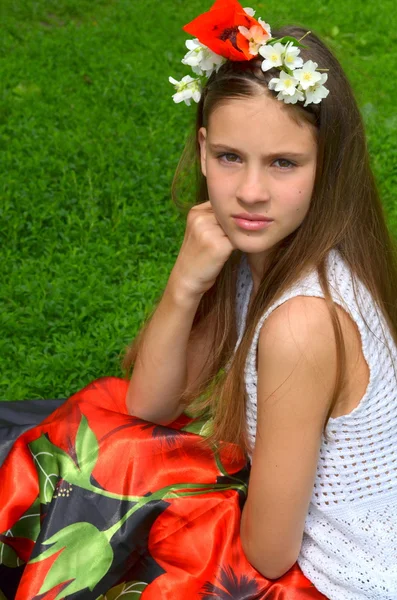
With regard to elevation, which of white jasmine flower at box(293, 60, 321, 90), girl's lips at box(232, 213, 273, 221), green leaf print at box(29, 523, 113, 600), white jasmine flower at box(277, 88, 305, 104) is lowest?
green leaf print at box(29, 523, 113, 600)

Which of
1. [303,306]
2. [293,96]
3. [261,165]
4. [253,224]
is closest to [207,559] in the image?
[303,306]

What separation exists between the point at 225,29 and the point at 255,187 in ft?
1.22

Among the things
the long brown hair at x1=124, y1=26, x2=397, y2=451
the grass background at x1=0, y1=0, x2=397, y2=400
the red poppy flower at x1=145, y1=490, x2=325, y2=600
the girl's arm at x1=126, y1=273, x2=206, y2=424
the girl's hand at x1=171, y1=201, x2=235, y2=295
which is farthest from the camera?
the grass background at x1=0, y1=0, x2=397, y2=400

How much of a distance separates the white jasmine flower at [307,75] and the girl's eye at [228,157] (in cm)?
22

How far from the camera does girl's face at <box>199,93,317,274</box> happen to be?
1804 millimetres

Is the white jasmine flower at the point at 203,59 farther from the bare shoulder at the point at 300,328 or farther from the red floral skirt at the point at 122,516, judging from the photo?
the red floral skirt at the point at 122,516

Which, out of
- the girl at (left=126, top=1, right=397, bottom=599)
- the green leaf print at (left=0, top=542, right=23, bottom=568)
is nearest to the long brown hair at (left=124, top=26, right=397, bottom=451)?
the girl at (left=126, top=1, right=397, bottom=599)

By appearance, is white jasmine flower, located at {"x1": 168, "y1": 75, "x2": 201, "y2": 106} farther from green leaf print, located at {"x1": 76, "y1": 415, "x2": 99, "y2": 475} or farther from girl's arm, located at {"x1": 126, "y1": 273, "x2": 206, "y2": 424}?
green leaf print, located at {"x1": 76, "y1": 415, "x2": 99, "y2": 475}

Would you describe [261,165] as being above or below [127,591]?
above

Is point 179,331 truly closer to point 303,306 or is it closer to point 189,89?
point 303,306

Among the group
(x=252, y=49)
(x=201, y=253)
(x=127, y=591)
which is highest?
(x=252, y=49)

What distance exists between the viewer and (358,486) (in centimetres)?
202

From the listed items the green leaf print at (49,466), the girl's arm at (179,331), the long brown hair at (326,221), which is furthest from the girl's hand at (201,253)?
the green leaf print at (49,466)

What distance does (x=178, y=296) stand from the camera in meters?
2.21
